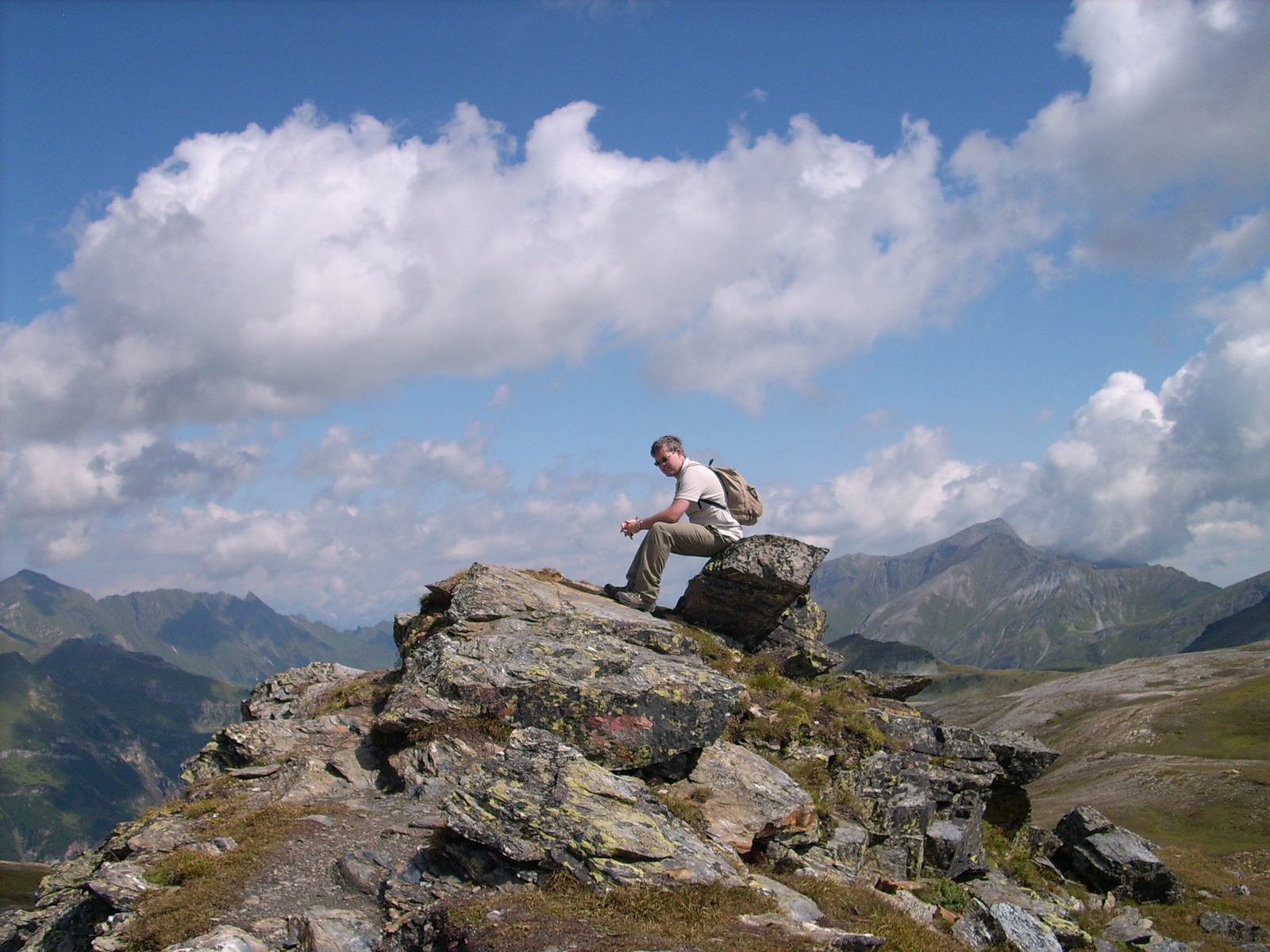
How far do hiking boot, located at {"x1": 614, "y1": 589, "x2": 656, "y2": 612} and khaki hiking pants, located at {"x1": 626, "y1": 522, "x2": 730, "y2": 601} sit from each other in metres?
0.14

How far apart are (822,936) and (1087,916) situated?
20.5 meters

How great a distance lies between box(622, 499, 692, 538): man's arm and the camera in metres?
21.6

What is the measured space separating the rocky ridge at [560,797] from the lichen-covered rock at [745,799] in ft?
0.20

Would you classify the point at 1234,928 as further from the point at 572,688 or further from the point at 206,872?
the point at 206,872

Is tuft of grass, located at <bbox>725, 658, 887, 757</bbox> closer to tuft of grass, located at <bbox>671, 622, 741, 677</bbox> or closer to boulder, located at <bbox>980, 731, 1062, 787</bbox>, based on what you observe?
tuft of grass, located at <bbox>671, 622, 741, 677</bbox>

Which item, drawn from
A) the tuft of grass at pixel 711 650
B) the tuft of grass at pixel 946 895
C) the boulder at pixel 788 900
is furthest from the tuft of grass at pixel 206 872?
the tuft of grass at pixel 946 895

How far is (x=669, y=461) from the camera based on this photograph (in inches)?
870

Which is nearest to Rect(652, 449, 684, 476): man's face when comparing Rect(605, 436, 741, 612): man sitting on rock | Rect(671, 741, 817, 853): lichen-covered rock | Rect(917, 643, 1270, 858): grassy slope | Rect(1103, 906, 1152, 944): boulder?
Rect(605, 436, 741, 612): man sitting on rock

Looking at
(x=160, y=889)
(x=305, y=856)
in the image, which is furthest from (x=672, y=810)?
(x=160, y=889)

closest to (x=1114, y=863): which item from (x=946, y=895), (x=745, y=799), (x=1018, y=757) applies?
(x=1018, y=757)

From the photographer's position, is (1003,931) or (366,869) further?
(1003,931)

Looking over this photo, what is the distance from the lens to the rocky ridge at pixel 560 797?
1105 centimetres

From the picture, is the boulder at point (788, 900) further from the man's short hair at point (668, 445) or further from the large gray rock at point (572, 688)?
the man's short hair at point (668, 445)

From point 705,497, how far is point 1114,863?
1037 inches
